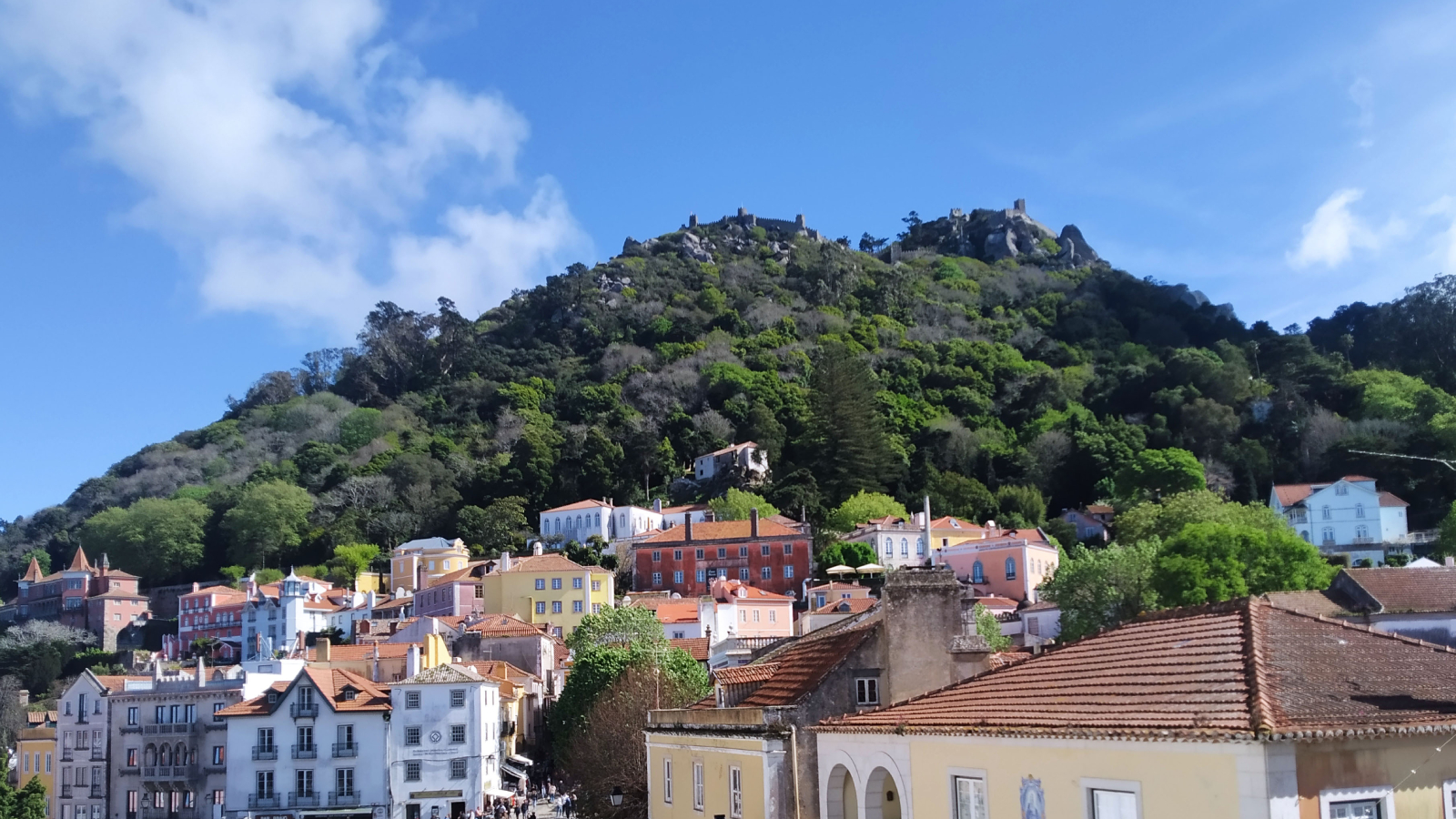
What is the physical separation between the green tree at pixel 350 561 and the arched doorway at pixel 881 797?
82600mm

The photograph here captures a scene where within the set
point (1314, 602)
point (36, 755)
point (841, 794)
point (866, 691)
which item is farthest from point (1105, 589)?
point (36, 755)

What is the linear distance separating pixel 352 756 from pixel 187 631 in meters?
55.7

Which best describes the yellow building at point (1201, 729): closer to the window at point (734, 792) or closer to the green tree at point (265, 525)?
the window at point (734, 792)

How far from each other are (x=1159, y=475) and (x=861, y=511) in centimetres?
1903

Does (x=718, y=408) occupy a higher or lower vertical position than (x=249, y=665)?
higher

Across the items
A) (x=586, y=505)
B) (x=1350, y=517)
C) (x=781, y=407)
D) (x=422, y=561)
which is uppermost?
(x=781, y=407)

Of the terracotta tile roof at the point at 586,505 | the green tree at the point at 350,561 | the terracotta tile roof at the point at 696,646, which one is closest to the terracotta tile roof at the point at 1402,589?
the terracotta tile roof at the point at 696,646

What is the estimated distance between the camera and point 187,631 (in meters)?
93.7

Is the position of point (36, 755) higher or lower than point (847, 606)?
lower

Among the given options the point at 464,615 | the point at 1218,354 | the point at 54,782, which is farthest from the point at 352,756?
the point at 1218,354

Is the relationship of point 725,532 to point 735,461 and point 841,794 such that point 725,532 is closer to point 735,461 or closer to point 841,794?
point 735,461

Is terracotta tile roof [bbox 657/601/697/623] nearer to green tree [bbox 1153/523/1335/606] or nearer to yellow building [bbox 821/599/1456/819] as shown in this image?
green tree [bbox 1153/523/1335/606]

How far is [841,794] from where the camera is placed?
19.1m

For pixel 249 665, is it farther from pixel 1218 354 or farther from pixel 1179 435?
pixel 1218 354
